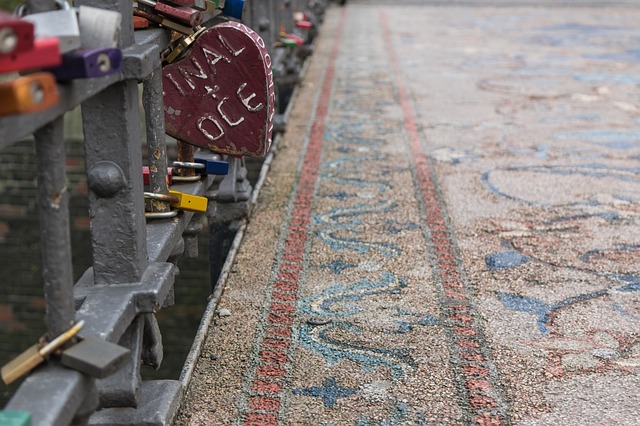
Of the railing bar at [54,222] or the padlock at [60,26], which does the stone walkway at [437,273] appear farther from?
the padlock at [60,26]

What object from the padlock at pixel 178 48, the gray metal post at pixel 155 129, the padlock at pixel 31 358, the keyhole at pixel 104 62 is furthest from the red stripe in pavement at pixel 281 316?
the keyhole at pixel 104 62

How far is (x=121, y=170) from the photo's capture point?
1659 millimetres

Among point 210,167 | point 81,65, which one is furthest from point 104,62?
point 210,167

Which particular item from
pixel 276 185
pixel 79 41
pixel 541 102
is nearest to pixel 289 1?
pixel 541 102

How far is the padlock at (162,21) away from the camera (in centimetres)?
194

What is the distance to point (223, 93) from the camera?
7.29 feet

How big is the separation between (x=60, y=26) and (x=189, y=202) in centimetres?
87

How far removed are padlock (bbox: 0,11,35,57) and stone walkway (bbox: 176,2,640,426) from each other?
3.31ft

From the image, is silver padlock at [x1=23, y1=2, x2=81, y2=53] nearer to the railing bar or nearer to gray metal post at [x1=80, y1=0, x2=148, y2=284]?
the railing bar

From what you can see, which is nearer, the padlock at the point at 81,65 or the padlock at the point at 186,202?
the padlock at the point at 81,65

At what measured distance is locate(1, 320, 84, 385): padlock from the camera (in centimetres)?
133

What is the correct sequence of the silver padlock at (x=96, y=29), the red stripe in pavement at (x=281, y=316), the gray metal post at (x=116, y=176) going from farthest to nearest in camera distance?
the red stripe in pavement at (x=281, y=316), the gray metal post at (x=116, y=176), the silver padlock at (x=96, y=29)

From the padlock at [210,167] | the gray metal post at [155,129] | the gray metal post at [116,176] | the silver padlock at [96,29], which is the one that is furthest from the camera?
the padlock at [210,167]

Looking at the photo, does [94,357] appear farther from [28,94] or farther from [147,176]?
[147,176]
